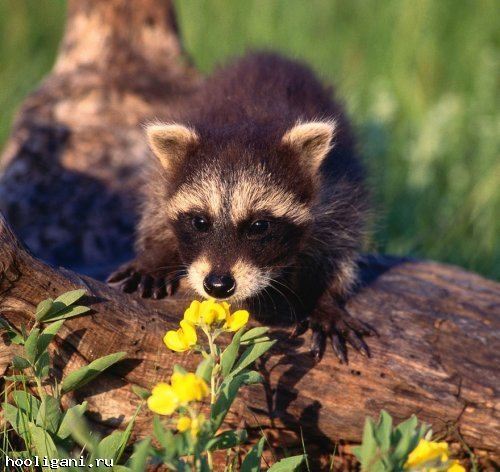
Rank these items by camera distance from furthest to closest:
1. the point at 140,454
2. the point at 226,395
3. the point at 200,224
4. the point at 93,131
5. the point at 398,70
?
the point at 398,70
the point at 93,131
the point at 200,224
the point at 226,395
the point at 140,454

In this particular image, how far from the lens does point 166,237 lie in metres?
4.34

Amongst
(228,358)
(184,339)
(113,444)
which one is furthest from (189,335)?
(113,444)

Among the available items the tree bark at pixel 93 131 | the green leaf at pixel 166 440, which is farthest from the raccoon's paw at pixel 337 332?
the tree bark at pixel 93 131

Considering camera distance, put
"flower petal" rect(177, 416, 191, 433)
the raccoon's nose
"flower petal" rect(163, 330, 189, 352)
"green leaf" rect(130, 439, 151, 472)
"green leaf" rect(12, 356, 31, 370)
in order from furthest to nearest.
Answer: the raccoon's nose → "green leaf" rect(12, 356, 31, 370) → "flower petal" rect(163, 330, 189, 352) → "flower petal" rect(177, 416, 191, 433) → "green leaf" rect(130, 439, 151, 472)

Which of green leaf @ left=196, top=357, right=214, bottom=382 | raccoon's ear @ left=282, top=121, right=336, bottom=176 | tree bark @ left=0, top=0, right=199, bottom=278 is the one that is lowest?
tree bark @ left=0, top=0, right=199, bottom=278

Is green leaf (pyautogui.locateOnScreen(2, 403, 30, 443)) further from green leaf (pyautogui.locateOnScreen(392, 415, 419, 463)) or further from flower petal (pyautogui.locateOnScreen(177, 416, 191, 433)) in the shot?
green leaf (pyautogui.locateOnScreen(392, 415, 419, 463))

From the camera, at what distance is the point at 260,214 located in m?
3.63

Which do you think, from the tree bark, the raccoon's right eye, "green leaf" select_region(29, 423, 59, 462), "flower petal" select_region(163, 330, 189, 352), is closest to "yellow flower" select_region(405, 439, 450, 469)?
"flower petal" select_region(163, 330, 189, 352)

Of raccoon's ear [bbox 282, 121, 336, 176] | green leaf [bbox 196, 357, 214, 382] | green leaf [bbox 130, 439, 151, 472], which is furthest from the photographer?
raccoon's ear [bbox 282, 121, 336, 176]

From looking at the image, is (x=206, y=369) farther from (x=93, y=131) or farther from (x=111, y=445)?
(x=93, y=131)

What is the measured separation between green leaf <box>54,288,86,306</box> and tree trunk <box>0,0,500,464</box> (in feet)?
0.52

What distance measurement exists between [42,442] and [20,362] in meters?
0.31

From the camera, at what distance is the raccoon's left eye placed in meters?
3.62

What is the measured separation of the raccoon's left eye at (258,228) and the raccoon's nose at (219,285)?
30 centimetres
